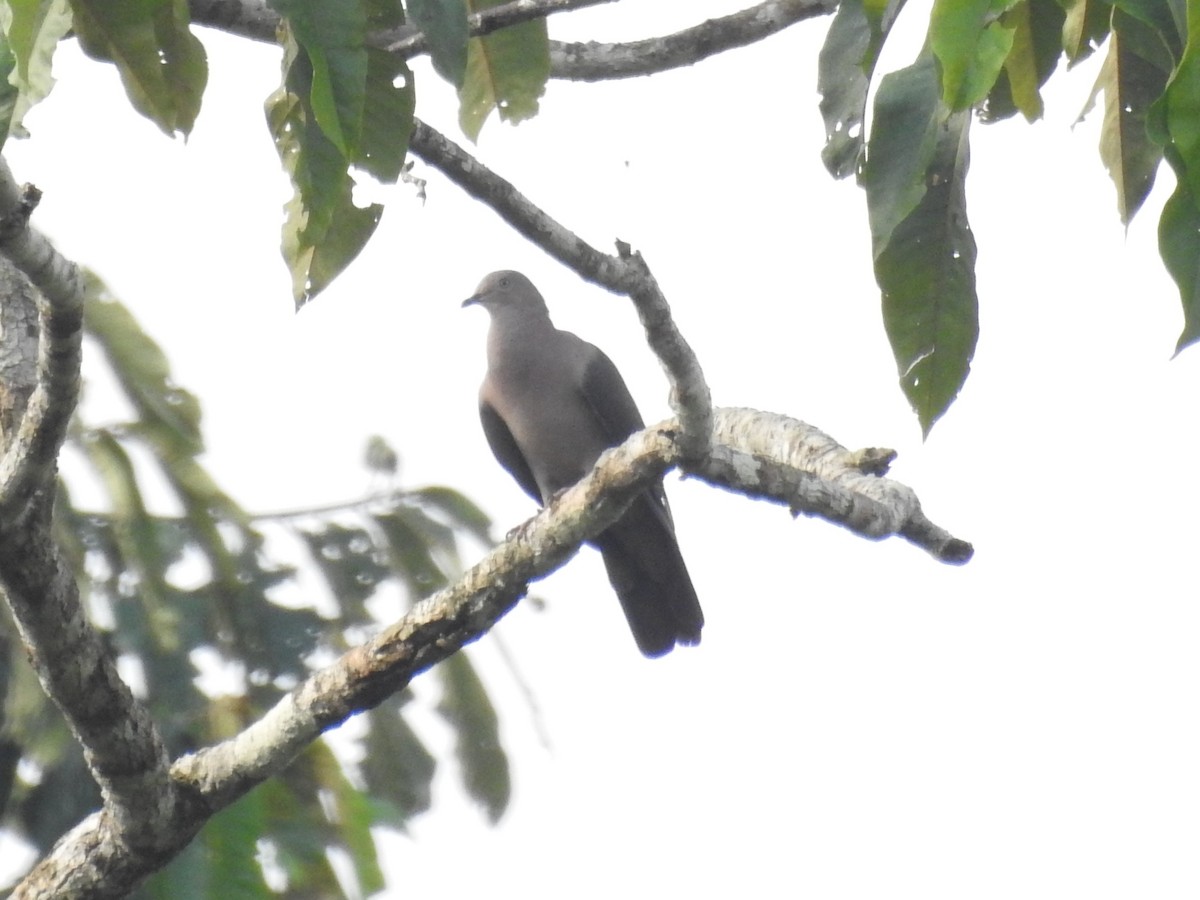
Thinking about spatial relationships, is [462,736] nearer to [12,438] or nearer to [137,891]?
[137,891]

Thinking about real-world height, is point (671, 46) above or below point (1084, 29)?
Answer: above

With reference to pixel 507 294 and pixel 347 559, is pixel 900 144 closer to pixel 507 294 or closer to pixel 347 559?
pixel 347 559

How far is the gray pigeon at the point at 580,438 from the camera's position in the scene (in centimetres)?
610

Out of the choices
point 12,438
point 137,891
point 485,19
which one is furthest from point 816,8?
point 137,891

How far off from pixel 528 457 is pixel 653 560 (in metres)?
0.77

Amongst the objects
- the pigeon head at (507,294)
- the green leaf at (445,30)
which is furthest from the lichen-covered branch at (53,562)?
the pigeon head at (507,294)

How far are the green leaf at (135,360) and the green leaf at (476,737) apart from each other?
1209mm

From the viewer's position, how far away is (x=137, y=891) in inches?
130

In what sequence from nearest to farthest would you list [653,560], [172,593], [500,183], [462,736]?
[500,183] < [172,593] < [462,736] < [653,560]

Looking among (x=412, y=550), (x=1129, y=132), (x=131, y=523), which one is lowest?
(x=1129, y=132)

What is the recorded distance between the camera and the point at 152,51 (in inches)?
88.1

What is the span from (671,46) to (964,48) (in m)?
2.49

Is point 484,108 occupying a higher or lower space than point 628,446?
higher

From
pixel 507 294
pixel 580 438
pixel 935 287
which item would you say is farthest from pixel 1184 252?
pixel 507 294
